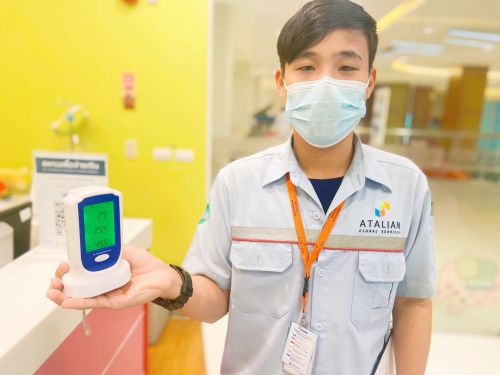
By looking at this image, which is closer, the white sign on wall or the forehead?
the forehead

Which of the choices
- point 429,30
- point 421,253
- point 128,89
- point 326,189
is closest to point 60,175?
point 326,189

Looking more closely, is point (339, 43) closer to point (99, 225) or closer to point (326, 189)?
point (326, 189)

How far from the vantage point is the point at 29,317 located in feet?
2.89

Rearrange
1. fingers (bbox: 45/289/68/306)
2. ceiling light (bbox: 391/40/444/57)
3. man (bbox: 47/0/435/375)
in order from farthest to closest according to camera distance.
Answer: ceiling light (bbox: 391/40/444/57), man (bbox: 47/0/435/375), fingers (bbox: 45/289/68/306)

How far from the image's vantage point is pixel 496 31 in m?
2.79

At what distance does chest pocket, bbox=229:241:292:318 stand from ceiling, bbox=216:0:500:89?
2.22 meters

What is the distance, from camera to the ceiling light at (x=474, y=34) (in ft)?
9.22

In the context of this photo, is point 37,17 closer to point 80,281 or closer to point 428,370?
point 80,281

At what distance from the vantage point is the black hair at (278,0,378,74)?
910mm

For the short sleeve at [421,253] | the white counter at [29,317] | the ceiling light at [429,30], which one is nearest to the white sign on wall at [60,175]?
the white counter at [29,317]

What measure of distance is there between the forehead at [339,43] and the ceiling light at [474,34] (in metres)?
2.46

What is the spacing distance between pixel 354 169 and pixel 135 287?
64 cm

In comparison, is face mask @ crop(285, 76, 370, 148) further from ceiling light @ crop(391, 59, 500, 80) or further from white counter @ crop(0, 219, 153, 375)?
ceiling light @ crop(391, 59, 500, 80)

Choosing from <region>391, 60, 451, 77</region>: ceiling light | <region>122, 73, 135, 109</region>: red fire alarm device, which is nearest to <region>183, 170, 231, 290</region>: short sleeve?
<region>122, 73, 135, 109</region>: red fire alarm device
